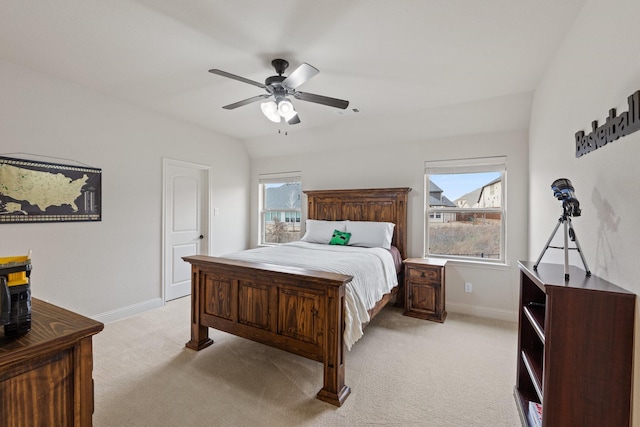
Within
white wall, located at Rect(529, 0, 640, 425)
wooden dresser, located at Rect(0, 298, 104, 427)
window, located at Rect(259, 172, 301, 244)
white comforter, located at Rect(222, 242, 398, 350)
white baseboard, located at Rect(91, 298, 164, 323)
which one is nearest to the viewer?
Result: wooden dresser, located at Rect(0, 298, 104, 427)

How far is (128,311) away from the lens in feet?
11.5

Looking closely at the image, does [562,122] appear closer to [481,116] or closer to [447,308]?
[481,116]

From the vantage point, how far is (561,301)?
133 centimetres

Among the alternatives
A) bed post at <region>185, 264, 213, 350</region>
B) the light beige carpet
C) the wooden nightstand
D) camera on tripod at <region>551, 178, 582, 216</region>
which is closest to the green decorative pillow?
the wooden nightstand

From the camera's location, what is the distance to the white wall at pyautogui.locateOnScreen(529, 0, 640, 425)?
4.19 feet

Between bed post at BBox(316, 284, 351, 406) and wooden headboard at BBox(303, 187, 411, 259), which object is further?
wooden headboard at BBox(303, 187, 411, 259)

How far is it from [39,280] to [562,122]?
481 centimetres

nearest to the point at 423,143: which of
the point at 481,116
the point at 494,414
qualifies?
the point at 481,116

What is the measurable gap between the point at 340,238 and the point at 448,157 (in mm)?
1823

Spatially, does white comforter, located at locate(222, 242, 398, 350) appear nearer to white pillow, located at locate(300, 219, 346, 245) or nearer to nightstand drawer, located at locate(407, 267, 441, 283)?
nightstand drawer, located at locate(407, 267, 441, 283)

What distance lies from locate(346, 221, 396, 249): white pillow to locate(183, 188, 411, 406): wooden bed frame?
0.86 meters

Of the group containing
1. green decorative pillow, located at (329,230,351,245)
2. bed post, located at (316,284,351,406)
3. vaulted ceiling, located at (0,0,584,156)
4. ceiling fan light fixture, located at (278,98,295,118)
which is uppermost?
vaulted ceiling, located at (0,0,584,156)

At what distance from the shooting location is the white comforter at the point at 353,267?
7.29ft

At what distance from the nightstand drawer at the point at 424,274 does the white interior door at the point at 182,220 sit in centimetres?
319
